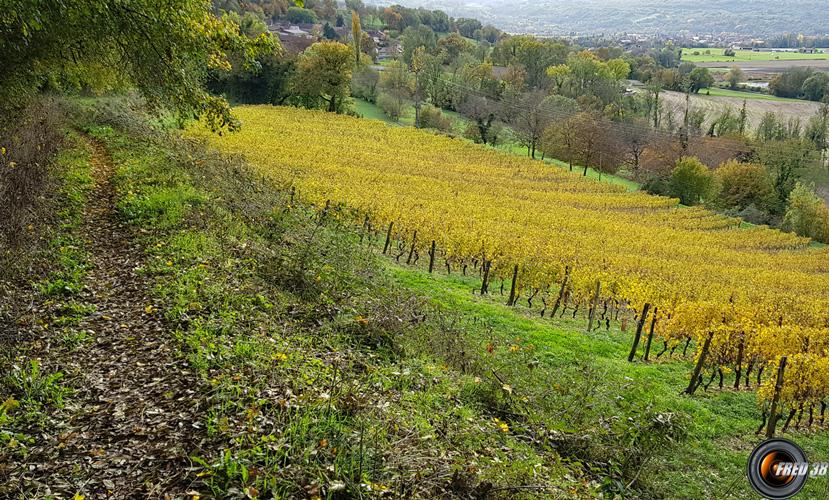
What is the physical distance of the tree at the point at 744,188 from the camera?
5678 centimetres

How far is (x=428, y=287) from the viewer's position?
16.8 m

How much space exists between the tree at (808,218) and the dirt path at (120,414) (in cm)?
5755

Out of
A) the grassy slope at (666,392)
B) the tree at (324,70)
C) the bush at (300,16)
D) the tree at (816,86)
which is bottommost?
the grassy slope at (666,392)

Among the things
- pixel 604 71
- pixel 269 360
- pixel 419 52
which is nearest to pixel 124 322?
pixel 269 360

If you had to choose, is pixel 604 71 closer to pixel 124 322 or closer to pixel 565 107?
pixel 565 107

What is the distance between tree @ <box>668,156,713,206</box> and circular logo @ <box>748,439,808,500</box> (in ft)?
202

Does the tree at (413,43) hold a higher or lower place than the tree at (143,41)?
higher

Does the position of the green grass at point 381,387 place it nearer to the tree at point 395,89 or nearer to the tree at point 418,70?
the tree at point 418,70

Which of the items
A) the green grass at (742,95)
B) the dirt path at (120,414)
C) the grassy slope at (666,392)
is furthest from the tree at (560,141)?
the dirt path at (120,414)

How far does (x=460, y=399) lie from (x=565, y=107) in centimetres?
7839

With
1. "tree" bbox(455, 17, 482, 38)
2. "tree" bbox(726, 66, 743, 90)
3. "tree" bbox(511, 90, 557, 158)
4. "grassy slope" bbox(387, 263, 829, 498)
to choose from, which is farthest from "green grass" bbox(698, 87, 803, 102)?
"grassy slope" bbox(387, 263, 829, 498)

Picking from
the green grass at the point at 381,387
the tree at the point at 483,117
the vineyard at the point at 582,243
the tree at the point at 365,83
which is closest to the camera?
the green grass at the point at 381,387

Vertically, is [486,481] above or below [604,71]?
below

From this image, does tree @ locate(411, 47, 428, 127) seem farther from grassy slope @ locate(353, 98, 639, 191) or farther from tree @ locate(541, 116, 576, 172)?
tree @ locate(541, 116, 576, 172)
